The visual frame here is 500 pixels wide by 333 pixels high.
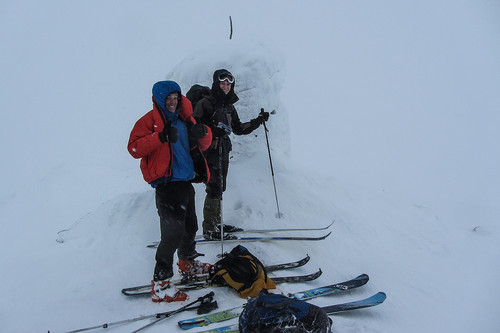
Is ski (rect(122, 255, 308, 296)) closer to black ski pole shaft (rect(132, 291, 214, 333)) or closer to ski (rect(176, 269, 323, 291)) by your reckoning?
ski (rect(176, 269, 323, 291))

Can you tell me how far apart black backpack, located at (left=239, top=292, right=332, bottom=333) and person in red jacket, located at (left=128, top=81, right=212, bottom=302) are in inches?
44.6

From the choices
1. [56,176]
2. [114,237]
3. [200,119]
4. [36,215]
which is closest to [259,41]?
[200,119]

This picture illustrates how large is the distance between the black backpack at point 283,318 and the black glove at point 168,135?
169 cm

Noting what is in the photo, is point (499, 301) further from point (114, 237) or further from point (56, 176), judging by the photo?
point (56, 176)

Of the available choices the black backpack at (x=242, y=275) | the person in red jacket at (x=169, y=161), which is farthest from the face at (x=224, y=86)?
the black backpack at (x=242, y=275)

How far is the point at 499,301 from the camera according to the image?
3.79m

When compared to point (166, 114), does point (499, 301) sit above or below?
below

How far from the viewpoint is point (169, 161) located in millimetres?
3023

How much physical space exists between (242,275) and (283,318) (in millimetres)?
1094

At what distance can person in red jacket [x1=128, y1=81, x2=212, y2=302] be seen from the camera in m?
2.91

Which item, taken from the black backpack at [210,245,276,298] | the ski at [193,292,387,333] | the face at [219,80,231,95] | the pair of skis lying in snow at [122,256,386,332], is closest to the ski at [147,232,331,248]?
the pair of skis lying in snow at [122,256,386,332]

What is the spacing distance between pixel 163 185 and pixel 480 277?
16.1ft

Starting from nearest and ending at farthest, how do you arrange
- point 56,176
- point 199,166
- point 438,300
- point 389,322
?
point 389,322 < point 199,166 < point 438,300 < point 56,176

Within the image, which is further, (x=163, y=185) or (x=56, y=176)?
(x=56, y=176)
